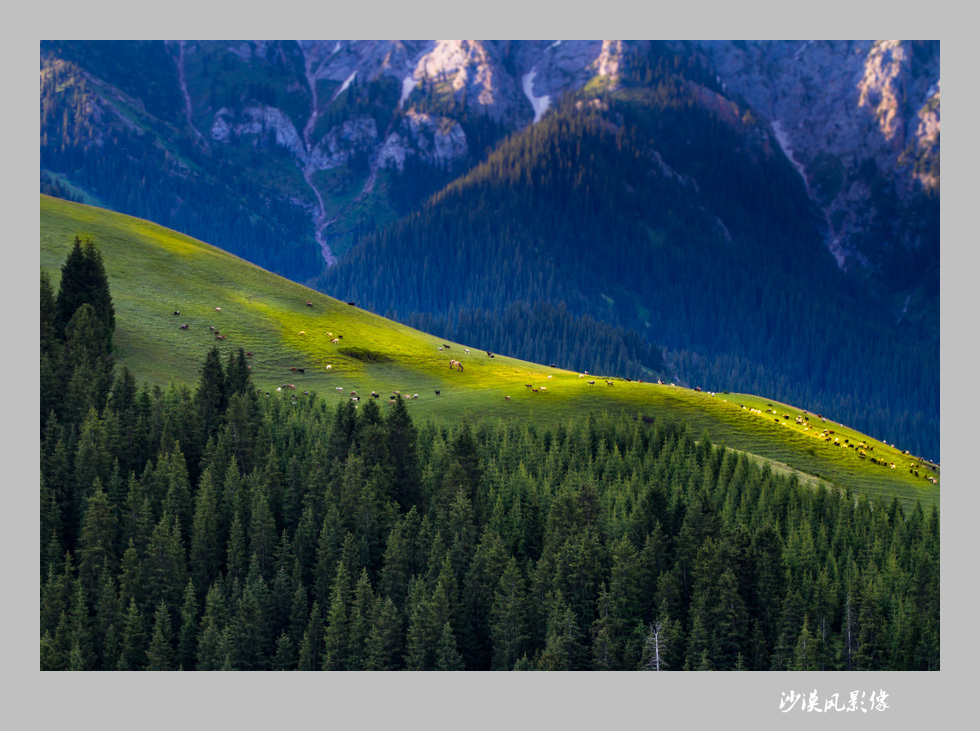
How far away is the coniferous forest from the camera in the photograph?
9088 cm

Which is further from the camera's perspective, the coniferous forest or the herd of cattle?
the herd of cattle

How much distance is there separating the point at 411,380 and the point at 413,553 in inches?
3110

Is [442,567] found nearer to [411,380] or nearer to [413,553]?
[413,553]

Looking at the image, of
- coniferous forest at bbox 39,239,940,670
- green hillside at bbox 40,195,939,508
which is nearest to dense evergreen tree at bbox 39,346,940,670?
coniferous forest at bbox 39,239,940,670

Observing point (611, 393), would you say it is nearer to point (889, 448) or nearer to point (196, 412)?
point (889, 448)

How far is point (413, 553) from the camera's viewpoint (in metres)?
106

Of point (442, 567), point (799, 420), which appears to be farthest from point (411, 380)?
point (442, 567)

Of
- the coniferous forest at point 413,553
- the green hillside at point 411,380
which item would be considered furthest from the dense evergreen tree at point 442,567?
the green hillside at point 411,380

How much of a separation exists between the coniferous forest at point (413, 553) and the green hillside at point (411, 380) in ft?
86.6

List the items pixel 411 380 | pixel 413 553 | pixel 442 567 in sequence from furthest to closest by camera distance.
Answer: pixel 411 380, pixel 413 553, pixel 442 567

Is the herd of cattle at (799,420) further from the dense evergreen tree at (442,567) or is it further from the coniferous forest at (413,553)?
the dense evergreen tree at (442,567)

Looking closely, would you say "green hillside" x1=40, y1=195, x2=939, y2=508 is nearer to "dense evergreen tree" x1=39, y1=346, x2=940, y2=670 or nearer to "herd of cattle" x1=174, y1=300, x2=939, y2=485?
"herd of cattle" x1=174, y1=300, x2=939, y2=485

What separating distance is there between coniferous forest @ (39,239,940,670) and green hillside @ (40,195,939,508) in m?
26.4

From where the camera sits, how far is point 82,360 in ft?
456
